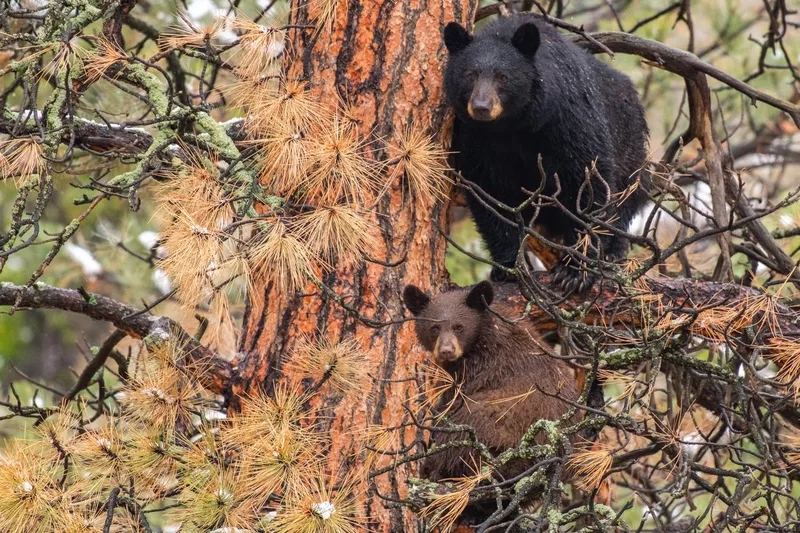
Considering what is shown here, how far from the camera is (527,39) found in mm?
4379

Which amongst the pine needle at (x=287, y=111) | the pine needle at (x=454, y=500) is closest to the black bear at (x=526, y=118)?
the pine needle at (x=287, y=111)

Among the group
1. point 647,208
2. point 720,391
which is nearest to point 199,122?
point 720,391

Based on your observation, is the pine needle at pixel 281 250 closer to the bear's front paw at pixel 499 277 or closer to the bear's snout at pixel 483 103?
the bear's snout at pixel 483 103

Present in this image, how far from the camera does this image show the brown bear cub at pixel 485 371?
397 centimetres

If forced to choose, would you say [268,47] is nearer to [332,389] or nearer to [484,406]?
[332,389]

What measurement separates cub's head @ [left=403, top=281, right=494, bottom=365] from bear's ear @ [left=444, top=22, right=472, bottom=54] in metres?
1.07

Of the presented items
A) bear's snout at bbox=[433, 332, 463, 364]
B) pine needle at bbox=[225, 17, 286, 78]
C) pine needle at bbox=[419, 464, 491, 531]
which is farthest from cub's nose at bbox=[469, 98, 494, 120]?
pine needle at bbox=[419, 464, 491, 531]

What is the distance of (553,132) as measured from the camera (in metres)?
4.61

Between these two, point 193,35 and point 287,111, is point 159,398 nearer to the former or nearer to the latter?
point 287,111

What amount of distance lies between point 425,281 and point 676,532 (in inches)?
64.2

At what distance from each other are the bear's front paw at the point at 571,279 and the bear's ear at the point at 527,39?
1.03 meters

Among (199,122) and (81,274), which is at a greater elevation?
(81,274)

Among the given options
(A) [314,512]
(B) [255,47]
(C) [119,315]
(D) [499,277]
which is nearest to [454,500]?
(A) [314,512]

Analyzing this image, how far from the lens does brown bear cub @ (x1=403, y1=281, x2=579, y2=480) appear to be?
156 inches
